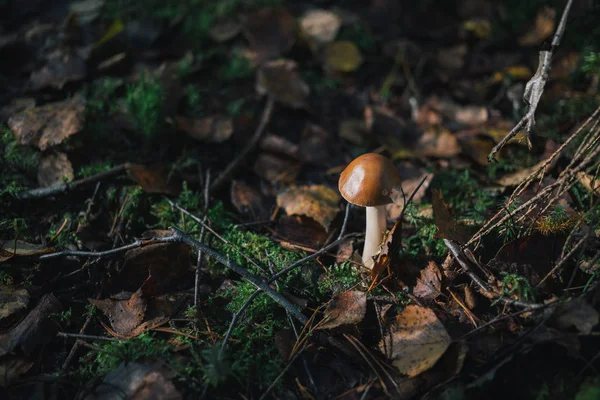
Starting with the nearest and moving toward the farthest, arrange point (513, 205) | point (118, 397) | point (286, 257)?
1. point (118, 397)
2. point (513, 205)
3. point (286, 257)

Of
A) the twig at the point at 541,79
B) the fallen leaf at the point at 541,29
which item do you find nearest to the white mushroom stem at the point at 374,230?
the twig at the point at 541,79

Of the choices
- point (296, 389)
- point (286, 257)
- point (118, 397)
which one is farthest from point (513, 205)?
point (118, 397)

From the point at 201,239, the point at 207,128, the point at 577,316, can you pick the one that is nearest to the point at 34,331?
the point at 201,239

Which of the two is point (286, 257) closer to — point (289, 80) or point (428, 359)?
point (428, 359)

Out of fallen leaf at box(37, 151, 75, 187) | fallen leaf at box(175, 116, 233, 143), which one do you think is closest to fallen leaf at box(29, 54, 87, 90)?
fallen leaf at box(37, 151, 75, 187)

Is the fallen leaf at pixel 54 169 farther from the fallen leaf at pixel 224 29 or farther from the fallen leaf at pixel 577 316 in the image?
the fallen leaf at pixel 577 316

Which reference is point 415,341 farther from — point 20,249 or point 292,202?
point 20,249
